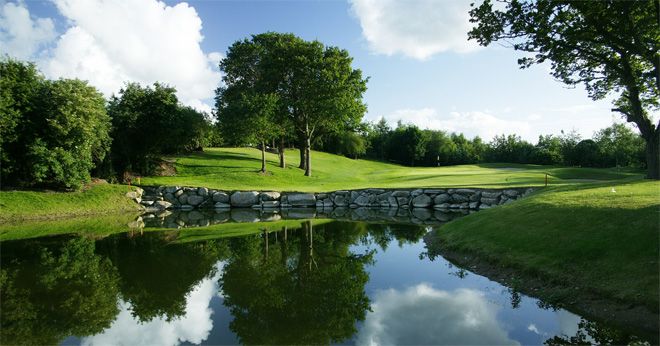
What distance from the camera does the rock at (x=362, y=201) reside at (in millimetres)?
30688

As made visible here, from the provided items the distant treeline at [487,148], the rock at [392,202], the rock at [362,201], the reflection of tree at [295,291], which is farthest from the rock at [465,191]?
the distant treeline at [487,148]

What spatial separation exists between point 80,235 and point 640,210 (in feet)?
68.6

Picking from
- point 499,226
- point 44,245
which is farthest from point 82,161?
point 499,226

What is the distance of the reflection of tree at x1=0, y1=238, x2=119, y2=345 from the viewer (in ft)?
25.1

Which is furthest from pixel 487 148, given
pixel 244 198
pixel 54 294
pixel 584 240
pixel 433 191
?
pixel 54 294

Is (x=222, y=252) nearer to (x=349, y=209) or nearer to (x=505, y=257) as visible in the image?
(x=505, y=257)

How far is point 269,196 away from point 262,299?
72.4ft

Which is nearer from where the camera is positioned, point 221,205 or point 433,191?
point 433,191

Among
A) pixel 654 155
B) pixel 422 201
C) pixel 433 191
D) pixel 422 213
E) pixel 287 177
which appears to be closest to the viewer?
pixel 654 155

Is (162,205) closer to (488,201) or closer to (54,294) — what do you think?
(54,294)

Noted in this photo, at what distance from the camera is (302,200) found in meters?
31.1

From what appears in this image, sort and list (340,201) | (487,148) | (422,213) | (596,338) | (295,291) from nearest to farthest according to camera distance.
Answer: (596,338) → (295,291) → (422,213) → (340,201) → (487,148)

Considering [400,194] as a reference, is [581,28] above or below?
above

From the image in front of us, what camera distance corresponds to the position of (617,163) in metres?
62.3
